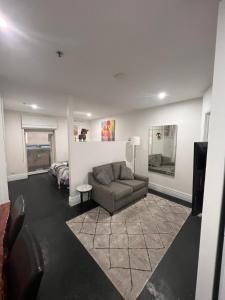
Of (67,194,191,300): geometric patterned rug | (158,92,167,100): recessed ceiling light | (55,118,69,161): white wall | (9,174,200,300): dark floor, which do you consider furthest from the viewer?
(55,118,69,161): white wall

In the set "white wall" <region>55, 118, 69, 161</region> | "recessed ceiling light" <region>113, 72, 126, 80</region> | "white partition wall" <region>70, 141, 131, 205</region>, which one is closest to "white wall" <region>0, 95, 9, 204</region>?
"white partition wall" <region>70, 141, 131, 205</region>

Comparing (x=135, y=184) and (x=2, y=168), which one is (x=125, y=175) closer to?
(x=135, y=184)

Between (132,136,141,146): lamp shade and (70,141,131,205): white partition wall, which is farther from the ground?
(132,136,141,146): lamp shade

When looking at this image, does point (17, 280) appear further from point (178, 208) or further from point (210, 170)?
point (178, 208)

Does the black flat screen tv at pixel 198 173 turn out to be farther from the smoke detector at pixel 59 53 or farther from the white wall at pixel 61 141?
the white wall at pixel 61 141

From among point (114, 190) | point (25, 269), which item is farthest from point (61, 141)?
point (25, 269)

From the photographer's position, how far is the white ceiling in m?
0.98

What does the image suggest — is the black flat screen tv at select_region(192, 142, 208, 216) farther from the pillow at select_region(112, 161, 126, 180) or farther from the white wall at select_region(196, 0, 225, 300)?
the pillow at select_region(112, 161, 126, 180)

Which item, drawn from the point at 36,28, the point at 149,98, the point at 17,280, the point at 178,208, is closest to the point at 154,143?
the point at 149,98

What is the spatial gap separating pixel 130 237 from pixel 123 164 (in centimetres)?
203

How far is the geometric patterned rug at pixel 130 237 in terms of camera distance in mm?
1555

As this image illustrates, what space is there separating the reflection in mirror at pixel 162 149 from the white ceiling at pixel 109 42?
148cm

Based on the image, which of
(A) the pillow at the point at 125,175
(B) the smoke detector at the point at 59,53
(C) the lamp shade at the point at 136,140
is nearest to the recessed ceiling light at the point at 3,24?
(B) the smoke detector at the point at 59,53

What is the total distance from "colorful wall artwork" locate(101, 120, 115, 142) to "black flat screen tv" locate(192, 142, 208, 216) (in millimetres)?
4577
